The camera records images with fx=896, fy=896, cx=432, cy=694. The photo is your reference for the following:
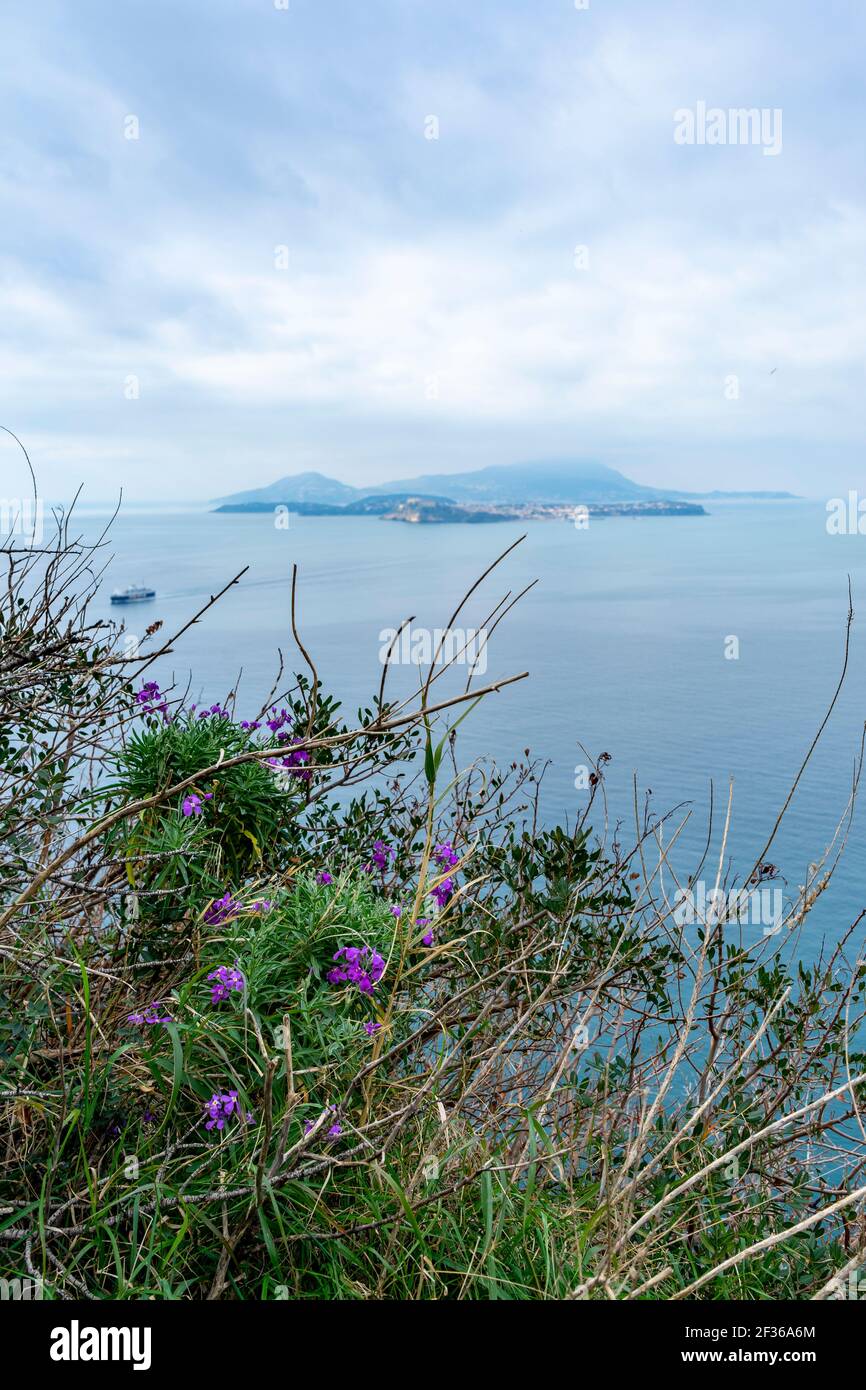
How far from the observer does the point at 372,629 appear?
40.6 m

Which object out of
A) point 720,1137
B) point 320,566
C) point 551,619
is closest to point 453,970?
point 720,1137

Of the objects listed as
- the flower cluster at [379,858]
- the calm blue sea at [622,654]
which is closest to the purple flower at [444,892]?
the flower cluster at [379,858]

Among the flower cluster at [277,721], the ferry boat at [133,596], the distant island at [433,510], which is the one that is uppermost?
the distant island at [433,510]

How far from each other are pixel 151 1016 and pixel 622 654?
38152 millimetres

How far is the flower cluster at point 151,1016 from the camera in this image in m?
2.35

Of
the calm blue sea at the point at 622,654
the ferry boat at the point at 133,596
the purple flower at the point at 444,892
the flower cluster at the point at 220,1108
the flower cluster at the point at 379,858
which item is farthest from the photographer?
the ferry boat at the point at 133,596

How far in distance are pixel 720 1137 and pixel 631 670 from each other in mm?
33234

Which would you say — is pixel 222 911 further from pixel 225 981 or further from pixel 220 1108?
pixel 220 1108

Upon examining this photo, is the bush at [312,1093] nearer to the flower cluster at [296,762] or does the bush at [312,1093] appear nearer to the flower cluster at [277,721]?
the flower cluster at [296,762]

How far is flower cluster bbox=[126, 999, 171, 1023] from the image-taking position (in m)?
2.35

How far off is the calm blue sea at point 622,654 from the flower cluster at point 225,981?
109 centimetres

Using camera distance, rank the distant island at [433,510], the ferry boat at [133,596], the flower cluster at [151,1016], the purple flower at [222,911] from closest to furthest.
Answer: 1. the flower cluster at [151,1016]
2. the purple flower at [222,911]
3. the ferry boat at [133,596]
4. the distant island at [433,510]
